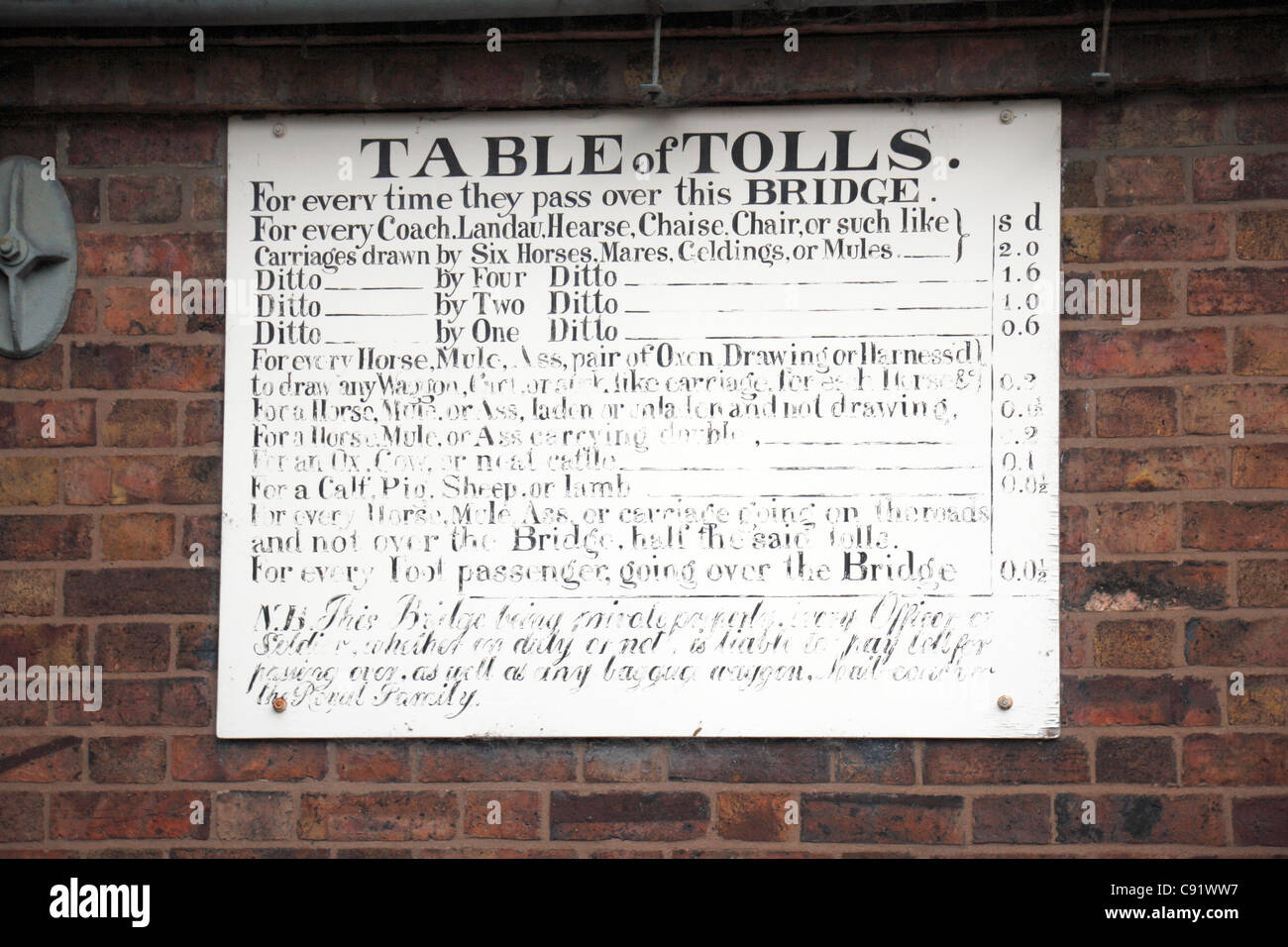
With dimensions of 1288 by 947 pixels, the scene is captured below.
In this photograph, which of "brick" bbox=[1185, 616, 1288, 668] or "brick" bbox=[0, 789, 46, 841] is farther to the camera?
"brick" bbox=[0, 789, 46, 841]

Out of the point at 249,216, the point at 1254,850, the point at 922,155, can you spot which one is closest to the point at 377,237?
the point at 249,216

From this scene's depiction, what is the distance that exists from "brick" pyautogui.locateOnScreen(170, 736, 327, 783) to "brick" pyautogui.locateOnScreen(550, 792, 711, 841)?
59cm

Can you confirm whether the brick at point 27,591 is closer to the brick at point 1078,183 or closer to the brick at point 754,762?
the brick at point 754,762

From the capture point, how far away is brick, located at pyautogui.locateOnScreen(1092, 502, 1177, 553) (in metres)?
2.78

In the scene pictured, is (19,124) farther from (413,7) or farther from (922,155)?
(922,155)

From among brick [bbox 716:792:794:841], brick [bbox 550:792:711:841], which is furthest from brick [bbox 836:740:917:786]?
brick [bbox 550:792:711:841]

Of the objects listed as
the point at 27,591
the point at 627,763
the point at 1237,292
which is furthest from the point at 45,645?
the point at 1237,292

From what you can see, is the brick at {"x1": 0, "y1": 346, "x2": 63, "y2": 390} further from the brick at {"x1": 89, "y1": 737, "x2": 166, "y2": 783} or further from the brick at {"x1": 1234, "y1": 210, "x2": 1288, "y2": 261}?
the brick at {"x1": 1234, "y1": 210, "x2": 1288, "y2": 261}

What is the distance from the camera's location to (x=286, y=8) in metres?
2.82

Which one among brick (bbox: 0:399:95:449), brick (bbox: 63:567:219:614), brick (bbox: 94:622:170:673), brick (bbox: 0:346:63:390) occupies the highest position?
brick (bbox: 0:346:63:390)

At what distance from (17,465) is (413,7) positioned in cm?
147

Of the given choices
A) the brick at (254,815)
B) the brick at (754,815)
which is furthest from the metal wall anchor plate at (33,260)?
the brick at (754,815)

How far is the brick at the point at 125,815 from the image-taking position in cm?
287

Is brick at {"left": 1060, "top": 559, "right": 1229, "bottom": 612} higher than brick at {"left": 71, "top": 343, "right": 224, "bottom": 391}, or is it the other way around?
brick at {"left": 71, "top": 343, "right": 224, "bottom": 391}
